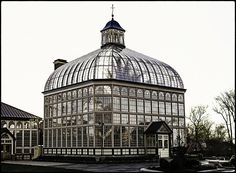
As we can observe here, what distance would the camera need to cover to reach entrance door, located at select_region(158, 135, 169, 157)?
49.8 m

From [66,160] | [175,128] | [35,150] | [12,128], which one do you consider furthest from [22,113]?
[175,128]

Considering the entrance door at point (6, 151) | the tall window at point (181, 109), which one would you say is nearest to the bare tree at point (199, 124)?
the tall window at point (181, 109)

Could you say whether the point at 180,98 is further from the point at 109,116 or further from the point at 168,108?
the point at 109,116

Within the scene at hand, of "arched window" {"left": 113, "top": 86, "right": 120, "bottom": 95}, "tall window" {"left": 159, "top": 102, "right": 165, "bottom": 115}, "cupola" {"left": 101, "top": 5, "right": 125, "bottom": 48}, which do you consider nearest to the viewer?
"arched window" {"left": 113, "top": 86, "right": 120, "bottom": 95}

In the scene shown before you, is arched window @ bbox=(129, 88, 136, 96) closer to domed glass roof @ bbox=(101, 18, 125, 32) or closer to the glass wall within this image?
the glass wall

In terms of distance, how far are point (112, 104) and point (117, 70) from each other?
5.04 meters

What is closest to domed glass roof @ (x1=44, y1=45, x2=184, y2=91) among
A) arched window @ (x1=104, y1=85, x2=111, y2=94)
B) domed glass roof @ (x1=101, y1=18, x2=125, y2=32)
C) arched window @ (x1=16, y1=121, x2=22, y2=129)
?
arched window @ (x1=104, y1=85, x2=111, y2=94)

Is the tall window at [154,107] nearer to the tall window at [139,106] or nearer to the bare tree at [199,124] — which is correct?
the tall window at [139,106]

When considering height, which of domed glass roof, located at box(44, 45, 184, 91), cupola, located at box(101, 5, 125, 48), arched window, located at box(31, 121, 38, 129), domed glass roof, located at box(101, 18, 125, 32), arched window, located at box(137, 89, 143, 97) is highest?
domed glass roof, located at box(101, 18, 125, 32)

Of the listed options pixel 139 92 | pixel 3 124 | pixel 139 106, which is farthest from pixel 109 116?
pixel 3 124

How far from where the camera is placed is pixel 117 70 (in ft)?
160

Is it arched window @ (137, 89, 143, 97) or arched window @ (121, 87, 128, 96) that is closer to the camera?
arched window @ (121, 87, 128, 96)

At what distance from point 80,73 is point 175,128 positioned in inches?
653

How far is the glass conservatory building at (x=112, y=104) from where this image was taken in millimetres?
46812
